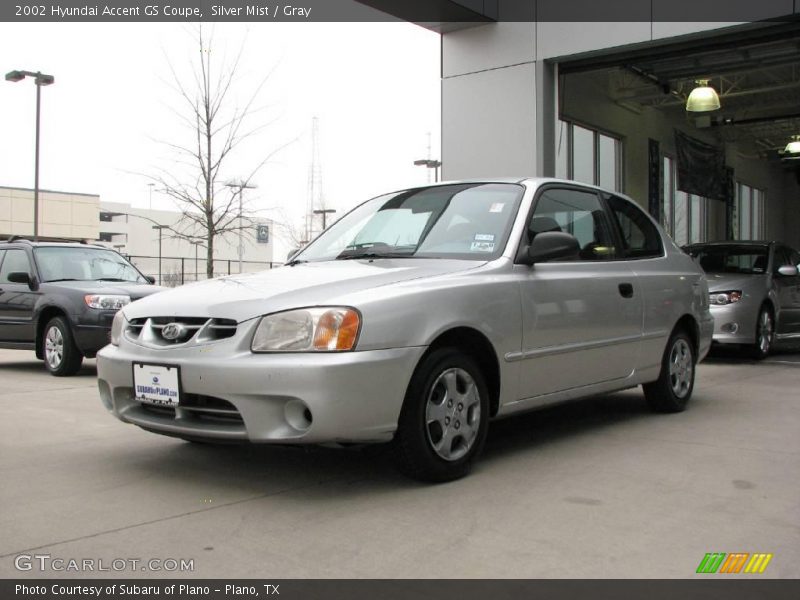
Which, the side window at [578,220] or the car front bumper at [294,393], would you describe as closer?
the car front bumper at [294,393]

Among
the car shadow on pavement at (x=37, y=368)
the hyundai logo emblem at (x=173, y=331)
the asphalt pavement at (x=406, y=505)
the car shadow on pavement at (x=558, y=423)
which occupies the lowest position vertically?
the asphalt pavement at (x=406, y=505)

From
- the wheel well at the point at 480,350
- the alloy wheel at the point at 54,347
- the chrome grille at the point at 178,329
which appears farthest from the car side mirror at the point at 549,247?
the alloy wheel at the point at 54,347

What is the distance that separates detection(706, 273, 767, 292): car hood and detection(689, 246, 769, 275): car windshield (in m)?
0.26

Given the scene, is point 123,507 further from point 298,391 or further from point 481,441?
point 481,441

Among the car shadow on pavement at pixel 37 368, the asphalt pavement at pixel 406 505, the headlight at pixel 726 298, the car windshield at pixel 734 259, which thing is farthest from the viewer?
the car windshield at pixel 734 259

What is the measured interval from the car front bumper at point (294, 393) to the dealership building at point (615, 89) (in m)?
8.39

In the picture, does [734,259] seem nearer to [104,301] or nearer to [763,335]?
[763,335]

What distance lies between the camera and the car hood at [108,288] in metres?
9.08

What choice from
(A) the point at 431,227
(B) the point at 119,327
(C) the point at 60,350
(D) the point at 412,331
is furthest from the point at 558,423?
(C) the point at 60,350

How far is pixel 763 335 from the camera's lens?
10258 mm

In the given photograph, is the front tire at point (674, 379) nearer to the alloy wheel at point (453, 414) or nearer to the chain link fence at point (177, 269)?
the alloy wheel at point (453, 414)

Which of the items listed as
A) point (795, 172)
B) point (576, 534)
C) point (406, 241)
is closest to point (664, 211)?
point (795, 172)

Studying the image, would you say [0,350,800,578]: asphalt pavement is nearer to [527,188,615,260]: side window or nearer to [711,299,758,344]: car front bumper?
[527,188,615,260]: side window
